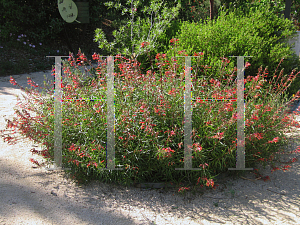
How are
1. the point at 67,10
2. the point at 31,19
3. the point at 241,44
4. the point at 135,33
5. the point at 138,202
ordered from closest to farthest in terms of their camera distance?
1. the point at 138,202
2. the point at 241,44
3. the point at 135,33
4. the point at 67,10
5. the point at 31,19

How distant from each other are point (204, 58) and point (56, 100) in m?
2.50

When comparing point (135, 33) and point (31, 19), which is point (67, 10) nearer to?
point (135, 33)

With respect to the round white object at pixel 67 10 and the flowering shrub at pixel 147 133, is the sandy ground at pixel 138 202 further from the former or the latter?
the round white object at pixel 67 10

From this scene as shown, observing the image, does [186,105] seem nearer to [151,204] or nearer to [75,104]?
[151,204]

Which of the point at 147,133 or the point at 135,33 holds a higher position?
the point at 135,33

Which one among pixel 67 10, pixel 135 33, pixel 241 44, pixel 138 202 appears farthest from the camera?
pixel 67 10

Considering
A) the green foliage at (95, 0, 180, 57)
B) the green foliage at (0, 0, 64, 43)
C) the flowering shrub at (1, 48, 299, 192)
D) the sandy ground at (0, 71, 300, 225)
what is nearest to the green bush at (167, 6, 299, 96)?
the green foliage at (95, 0, 180, 57)

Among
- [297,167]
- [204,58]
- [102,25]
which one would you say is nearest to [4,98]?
[204,58]

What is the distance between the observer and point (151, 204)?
2.36 metres

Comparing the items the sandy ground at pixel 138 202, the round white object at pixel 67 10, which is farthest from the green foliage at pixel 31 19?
the sandy ground at pixel 138 202

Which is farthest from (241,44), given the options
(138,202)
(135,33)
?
(138,202)

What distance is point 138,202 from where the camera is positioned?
2.38 meters

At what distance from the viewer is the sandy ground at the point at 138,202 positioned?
2170 mm

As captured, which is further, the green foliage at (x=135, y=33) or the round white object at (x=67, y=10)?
the round white object at (x=67, y=10)
